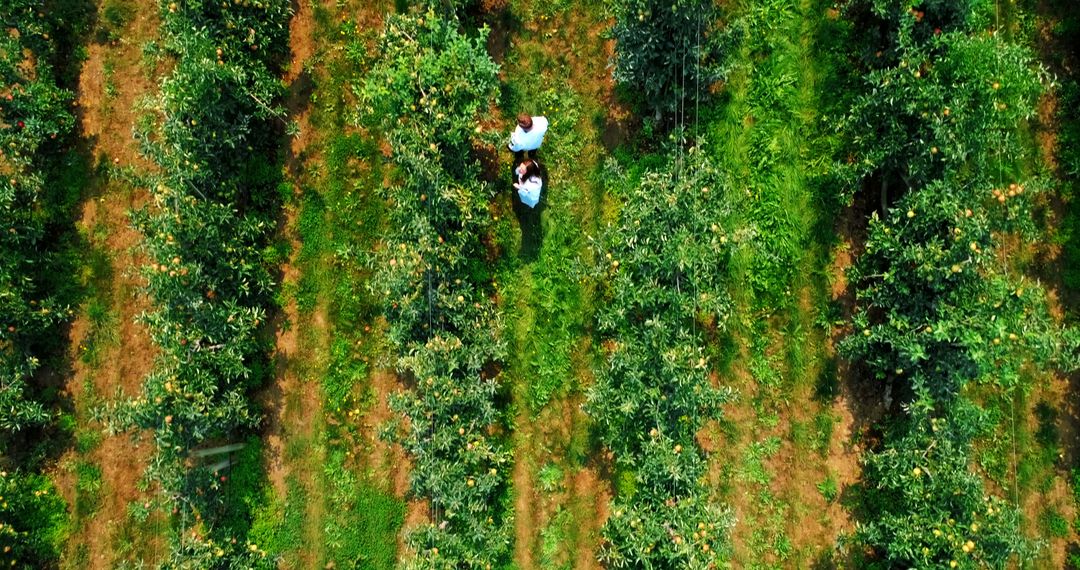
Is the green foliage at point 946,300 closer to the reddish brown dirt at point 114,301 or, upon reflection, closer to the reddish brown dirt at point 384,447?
the reddish brown dirt at point 384,447

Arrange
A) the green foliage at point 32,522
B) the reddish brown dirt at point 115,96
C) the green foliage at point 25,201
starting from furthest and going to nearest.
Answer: the reddish brown dirt at point 115,96, the green foliage at point 32,522, the green foliage at point 25,201

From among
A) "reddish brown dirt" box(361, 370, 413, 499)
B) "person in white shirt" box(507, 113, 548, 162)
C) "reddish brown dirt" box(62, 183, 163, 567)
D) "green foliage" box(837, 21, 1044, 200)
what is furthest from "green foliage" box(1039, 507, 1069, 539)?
"reddish brown dirt" box(62, 183, 163, 567)

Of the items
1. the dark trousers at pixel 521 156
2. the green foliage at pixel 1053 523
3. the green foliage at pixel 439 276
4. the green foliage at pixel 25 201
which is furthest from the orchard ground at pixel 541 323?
the green foliage at pixel 439 276

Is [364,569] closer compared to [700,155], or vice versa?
[700,155]

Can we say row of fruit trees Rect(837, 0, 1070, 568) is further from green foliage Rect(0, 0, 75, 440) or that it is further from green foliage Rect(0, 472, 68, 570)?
green foliage Rect(0, 472, 68, 570)

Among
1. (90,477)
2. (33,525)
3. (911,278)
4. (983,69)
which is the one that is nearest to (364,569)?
(90,477)

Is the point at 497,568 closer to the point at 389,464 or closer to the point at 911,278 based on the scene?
the point at 389,464

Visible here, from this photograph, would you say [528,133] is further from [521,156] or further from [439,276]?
[439,276]
